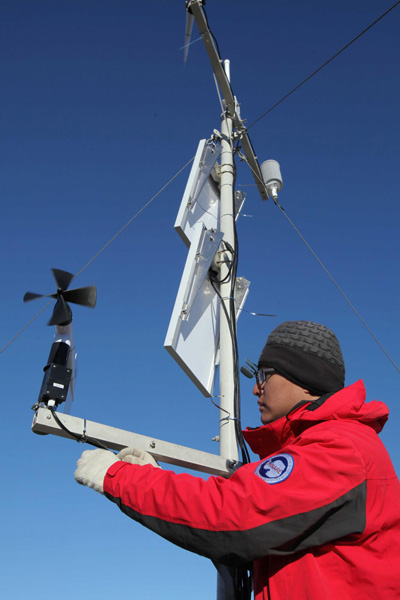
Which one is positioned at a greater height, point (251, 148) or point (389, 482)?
point (251, 148)

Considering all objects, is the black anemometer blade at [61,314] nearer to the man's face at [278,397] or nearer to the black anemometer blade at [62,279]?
the black anemometer blade at [62,279]

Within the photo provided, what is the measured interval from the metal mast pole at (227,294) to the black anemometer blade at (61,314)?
1.25 metres

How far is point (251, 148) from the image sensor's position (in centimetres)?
616

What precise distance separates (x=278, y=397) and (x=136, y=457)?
Result: 0.74m

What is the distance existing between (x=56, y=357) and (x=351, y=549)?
74.7 inches

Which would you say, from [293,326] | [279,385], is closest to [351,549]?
[279,385]

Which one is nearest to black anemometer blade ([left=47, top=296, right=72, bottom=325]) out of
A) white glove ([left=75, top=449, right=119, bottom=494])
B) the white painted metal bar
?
white glove ([left=75, top=449, right=119, bottom=494])

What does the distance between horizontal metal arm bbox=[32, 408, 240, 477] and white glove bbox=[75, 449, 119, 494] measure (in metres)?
0.12

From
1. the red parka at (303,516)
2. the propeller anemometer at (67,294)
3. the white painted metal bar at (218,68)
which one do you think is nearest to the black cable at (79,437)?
the red parka at (303,516)

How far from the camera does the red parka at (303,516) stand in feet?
5.48

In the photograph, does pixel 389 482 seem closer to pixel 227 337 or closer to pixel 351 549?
pixel 351 549

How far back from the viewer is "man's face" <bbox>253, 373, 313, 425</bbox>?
2404 millimetres

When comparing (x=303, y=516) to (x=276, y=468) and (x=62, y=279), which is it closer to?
(x=276, y=468)

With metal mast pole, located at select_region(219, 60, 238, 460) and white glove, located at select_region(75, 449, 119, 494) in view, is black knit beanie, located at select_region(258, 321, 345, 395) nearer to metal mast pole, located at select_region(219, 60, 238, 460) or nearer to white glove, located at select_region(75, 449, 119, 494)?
white glove, located at select_region(75, 449, 119, 494)
